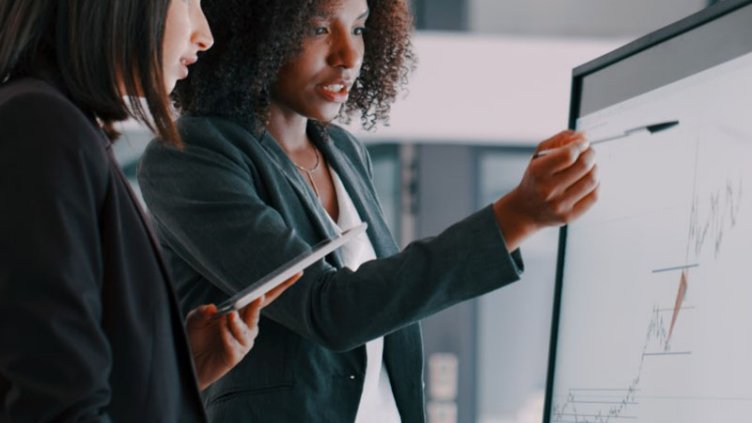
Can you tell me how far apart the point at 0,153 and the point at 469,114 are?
341 cm

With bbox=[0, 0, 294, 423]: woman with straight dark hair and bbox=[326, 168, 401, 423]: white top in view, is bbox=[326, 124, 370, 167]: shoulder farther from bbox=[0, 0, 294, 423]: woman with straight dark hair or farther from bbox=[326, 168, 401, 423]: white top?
bbox=[0, 0, 294, 423]: woman with straight dark hair

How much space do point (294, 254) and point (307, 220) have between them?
13cm

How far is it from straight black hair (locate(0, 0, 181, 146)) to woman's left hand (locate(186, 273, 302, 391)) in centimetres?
31

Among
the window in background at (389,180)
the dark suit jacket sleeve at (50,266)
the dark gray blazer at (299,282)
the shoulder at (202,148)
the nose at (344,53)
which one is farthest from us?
the window in background at (389,180)

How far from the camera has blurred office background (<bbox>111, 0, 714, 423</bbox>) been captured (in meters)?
4.23

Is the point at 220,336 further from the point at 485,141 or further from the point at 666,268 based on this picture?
the point at 485,141

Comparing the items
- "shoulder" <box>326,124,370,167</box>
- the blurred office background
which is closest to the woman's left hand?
"shoulder" <box>326,124,370,167</box>

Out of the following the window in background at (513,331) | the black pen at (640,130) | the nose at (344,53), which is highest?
the nose at (344,53)

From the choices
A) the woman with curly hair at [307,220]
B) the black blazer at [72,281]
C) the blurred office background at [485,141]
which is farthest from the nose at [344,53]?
the blurred office background at [485,141]

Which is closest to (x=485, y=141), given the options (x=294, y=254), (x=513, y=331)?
(x=513, y=331)

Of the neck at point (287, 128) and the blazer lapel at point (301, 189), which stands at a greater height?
the neck at point (287, 128)

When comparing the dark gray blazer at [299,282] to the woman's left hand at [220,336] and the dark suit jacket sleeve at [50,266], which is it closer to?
the woman's left hand at [220,336]

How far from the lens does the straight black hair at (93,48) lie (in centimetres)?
97

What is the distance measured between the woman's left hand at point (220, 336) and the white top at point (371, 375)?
0.26 m
